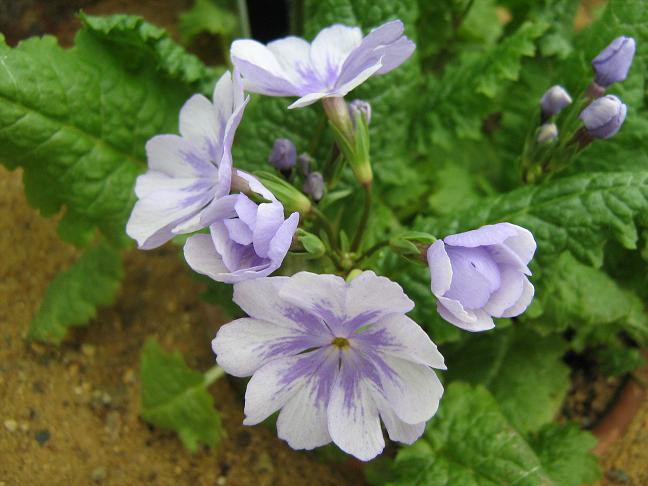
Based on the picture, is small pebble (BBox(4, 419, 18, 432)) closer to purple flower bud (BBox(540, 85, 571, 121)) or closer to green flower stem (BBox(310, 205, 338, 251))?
green flower stem (BBox(310, 205, 338, 251))

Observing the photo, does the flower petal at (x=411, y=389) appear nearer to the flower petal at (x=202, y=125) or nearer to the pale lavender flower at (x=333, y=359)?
the pale lavender flower at (x=333, y=359)

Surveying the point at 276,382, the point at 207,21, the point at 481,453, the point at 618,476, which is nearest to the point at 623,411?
the point at 618,476

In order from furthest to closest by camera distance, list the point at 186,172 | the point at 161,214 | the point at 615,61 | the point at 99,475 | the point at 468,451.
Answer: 1. the point at 99,475
2. the point at 468,451
3. the point at 615,61
4. the point at 186,172
5. the point at 161,214

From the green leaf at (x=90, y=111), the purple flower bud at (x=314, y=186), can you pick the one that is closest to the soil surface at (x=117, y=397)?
the green leaf at (x=90, y=111)

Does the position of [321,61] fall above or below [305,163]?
above

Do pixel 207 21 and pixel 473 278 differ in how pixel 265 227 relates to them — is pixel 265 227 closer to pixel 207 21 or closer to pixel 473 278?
pixel 473 278

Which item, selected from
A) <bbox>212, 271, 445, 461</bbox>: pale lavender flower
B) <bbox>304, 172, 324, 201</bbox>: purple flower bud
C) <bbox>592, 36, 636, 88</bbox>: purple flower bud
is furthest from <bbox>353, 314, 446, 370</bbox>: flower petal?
<bbox>592, 36, 636, 88</bbox>: purple flower bud

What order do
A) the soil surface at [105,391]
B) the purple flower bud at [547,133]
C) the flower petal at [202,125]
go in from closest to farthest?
the flower petal at [202,125], the purple flower bud at [547,133], the soil surface at [105,391]

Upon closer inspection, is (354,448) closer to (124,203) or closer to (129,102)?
(124,203)
